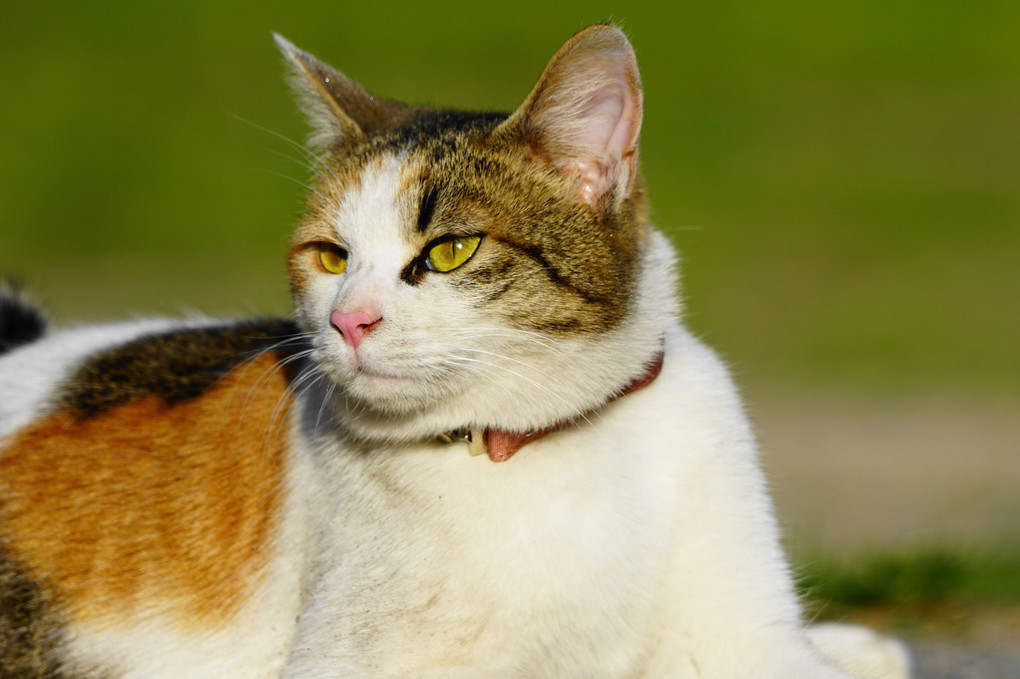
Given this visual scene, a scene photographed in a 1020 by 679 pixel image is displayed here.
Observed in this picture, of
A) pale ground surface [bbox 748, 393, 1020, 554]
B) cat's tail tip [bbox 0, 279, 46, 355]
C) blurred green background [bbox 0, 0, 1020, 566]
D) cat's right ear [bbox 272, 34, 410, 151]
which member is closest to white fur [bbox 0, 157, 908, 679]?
cat's right ear [bbox 272, 34, 410, 151]

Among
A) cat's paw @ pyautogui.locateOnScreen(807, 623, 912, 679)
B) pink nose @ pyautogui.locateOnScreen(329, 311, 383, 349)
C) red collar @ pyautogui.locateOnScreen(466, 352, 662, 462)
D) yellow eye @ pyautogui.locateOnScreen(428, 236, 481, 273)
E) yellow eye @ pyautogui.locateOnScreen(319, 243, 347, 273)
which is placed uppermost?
yellow eye @ pyautogui.locateOnScreen(428, 236, 481, 273)

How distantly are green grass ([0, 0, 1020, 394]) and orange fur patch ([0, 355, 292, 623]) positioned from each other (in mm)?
5870

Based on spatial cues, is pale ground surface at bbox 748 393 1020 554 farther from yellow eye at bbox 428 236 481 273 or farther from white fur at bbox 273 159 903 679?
yellow eye at bbox 428 236 481 273

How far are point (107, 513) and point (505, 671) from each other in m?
1.21

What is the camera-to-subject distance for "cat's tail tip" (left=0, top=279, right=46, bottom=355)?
3.77 m

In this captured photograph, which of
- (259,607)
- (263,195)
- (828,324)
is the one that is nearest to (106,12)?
(263,195)

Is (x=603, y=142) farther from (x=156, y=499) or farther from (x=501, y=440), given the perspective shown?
(x=156, y=499)

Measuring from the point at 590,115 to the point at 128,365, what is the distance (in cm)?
153

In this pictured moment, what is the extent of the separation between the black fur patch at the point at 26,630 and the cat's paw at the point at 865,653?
197cm

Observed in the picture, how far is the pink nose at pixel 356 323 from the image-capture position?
2.47m

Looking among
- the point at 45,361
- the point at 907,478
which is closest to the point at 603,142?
the point at 45,361

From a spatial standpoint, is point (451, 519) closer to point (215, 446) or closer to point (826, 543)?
point (215, 446)

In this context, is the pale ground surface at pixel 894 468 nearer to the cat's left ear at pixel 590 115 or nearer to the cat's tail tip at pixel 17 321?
the cat's left ear at pixel 590 115

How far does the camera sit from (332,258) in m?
2.85
